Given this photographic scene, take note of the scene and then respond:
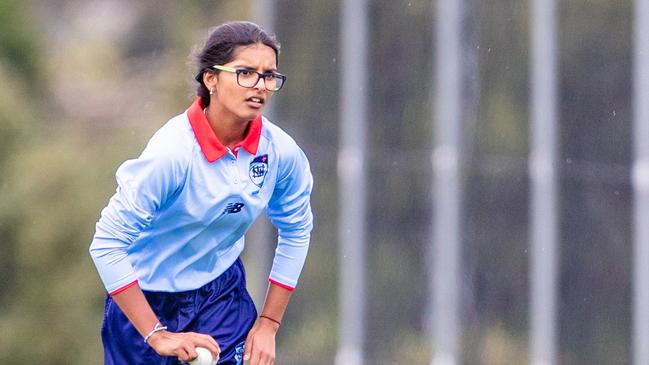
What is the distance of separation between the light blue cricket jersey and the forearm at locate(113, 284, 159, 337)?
31 mm

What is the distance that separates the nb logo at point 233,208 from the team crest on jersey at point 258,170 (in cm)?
10

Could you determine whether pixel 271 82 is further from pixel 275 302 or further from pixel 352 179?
pixel 352 179

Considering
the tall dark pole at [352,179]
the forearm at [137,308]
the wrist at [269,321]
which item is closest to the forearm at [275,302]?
the wrist at [269,321]

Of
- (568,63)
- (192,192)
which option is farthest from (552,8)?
(192,192)

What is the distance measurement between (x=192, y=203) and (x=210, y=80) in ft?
1.39

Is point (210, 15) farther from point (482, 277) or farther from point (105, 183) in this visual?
point (482, 277)

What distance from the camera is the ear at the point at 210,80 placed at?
17.1 ft

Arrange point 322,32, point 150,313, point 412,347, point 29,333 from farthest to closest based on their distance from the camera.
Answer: point 29,333, point 322,32, point 412,347, point 150,313

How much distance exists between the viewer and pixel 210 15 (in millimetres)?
42000

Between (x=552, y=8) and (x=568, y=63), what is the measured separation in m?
0.39

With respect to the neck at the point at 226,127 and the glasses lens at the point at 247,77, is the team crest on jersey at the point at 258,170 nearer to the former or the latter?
the neck at the point at 226,127

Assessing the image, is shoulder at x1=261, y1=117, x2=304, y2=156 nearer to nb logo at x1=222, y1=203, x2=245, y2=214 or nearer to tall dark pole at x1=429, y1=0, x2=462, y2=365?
nb logo at x1=222, y1=203, x2=245, y2=214

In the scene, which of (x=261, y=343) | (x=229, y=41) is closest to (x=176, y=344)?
(x=261, y=343)

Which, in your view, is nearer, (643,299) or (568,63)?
(643,299)
